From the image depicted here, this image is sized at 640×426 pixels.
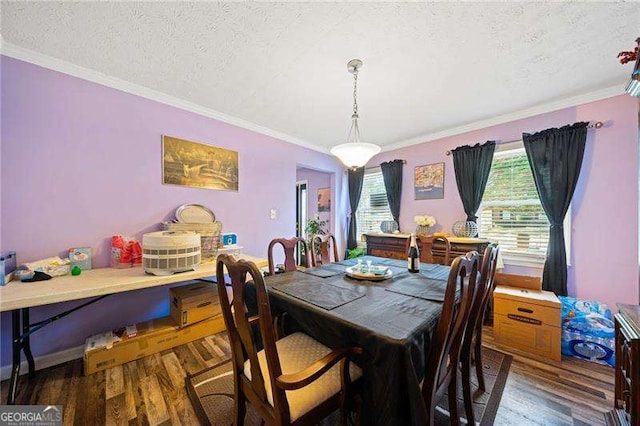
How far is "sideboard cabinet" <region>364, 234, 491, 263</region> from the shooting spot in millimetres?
2746

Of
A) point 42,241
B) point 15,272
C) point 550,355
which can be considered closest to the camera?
point 15,272

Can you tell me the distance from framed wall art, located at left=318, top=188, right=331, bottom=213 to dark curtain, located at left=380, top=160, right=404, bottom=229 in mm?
1318

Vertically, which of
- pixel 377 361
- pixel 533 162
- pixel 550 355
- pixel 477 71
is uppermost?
pixel 477 71

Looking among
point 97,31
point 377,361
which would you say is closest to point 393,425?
point 377,361

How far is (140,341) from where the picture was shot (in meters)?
1.96

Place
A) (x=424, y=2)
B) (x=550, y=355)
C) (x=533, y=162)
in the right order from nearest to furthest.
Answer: (x=424, y=2) → (x=550, y=355) → (x=533, y=162)

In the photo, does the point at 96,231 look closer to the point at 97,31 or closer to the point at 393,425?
the point at 97,31

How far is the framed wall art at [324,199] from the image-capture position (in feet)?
16.1

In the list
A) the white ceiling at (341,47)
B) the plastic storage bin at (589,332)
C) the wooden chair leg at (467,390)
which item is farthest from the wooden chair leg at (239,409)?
the plastic storage bin at (589,332)

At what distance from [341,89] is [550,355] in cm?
314

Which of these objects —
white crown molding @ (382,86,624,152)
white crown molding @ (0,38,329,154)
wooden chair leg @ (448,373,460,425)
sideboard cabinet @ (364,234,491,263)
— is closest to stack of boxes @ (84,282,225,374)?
white crown molding @ (0,38,329,154)

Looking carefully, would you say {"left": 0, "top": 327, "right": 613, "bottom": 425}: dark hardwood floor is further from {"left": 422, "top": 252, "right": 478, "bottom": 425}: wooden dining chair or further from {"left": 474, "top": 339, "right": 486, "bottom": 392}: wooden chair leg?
{"left": 422, "top": 252, "right": 478, "bottom": 425}: wooden dining chair

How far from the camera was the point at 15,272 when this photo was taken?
5.56 feet

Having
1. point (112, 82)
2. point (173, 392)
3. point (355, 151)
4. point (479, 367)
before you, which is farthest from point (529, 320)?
point (112, 82)
